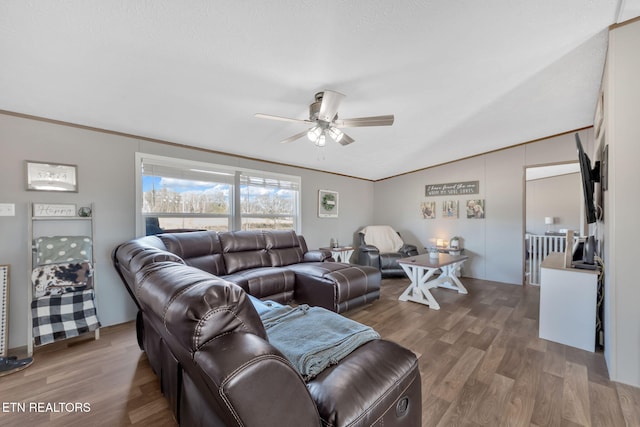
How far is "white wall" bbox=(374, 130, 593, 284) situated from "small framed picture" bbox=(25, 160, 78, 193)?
223 inches

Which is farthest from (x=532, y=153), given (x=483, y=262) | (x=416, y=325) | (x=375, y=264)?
(x=416, y=325)

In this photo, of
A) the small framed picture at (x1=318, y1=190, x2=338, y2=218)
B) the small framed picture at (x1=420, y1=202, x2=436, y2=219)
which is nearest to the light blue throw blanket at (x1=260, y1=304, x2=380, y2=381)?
the small framed picture at (x1=318, y1=190, x2=338, y2=218)

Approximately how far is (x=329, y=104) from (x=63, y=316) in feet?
10.3

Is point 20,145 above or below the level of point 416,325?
above

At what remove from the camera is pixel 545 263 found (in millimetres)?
2719

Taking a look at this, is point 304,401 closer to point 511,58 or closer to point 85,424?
point 85,424

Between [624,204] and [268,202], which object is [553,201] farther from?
[268,202]

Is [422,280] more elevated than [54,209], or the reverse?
[54,209]

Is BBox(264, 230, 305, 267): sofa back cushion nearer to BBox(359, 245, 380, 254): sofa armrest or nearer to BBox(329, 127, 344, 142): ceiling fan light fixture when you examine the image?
BBox(359, 245, 380, 254): sofa armrest

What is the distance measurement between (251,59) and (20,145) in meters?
2.36

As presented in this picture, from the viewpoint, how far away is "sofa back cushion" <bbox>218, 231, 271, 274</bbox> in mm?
3307

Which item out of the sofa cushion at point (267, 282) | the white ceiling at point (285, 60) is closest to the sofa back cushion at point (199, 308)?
the white ceiling at point (285, 60)

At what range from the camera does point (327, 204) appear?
5.27 metres

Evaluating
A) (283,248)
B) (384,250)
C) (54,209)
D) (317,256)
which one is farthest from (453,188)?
(54,209)
